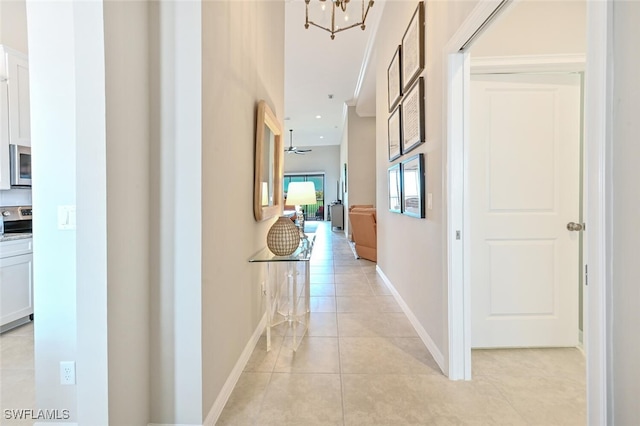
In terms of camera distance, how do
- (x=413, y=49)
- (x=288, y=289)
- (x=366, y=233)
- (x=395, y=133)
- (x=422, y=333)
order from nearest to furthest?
(x=422, y=333) → (x=413, y=49) → (x=288, y=289) → (x=395, y=133) → (x=366, y=233)

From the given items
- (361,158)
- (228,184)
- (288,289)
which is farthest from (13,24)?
(361,158)

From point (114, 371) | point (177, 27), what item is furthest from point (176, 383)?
point (177, 27)

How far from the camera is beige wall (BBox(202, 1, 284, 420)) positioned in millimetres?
1422

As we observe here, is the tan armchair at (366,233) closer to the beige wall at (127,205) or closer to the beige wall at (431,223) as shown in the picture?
the beige wall at (431,223)

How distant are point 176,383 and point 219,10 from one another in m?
1.95

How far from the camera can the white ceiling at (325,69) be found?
4285 mm

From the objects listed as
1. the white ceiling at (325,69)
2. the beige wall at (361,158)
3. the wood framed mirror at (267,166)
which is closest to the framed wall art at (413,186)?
the wood framed mirror at (267,166)

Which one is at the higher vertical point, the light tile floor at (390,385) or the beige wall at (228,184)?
the beige wall at (228,184)

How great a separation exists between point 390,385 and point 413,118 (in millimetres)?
2119

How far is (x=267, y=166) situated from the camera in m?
2.55

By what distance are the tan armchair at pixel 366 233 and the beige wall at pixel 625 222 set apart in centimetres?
435

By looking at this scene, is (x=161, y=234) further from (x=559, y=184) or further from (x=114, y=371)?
(x=559, y=184)

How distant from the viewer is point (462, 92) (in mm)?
1807

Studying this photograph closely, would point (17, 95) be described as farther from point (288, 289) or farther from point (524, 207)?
point (524, 207)
